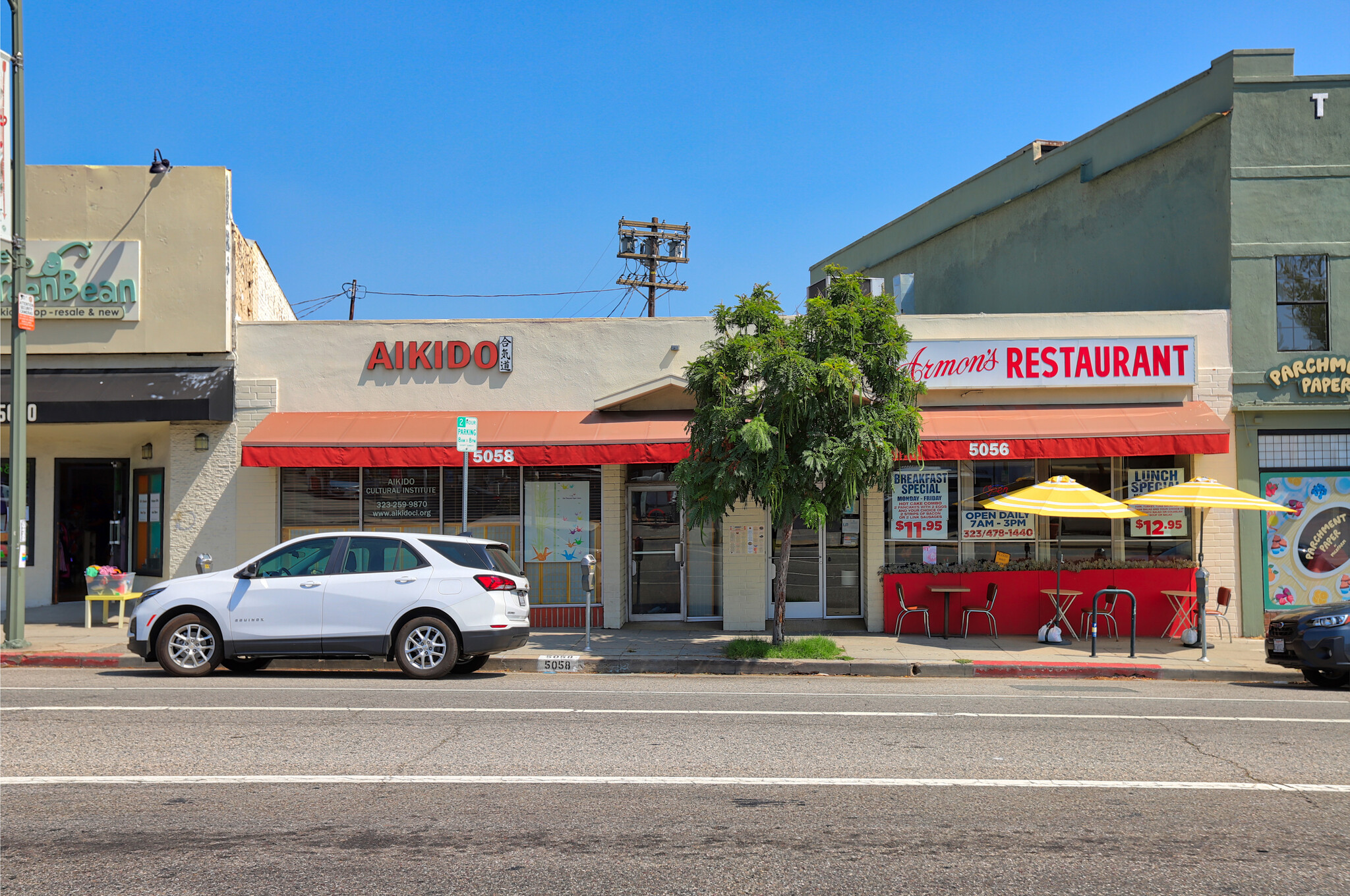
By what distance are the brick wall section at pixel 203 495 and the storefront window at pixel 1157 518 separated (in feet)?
45.0

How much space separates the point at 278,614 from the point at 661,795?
21.3ft

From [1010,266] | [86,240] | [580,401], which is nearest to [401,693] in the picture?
[580,401]

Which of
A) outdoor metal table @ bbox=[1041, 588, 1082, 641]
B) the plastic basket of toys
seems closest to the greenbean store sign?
the plastic basket of toys

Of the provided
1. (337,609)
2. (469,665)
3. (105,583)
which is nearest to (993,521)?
(469,665)

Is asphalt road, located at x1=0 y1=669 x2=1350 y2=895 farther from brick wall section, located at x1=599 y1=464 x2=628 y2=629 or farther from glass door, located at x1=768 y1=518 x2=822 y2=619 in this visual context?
glass door, located at x1=768 y1=518 x2=822 y2=619

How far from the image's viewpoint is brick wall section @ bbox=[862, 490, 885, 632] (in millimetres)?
15078

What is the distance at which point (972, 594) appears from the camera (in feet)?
49.1

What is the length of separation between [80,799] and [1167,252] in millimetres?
16842

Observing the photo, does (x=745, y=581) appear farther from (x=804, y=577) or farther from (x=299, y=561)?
(x=299, y=561)

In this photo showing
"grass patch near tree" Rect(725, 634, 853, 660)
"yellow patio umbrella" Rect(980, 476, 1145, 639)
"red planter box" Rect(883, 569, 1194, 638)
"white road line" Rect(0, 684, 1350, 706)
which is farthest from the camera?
"red planter box" Rect(883, 569, 1194, 638)

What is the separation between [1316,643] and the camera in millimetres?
11023

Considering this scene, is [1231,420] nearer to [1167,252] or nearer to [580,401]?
[1167,252]

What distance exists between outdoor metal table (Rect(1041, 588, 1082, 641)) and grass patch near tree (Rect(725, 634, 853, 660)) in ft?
12.1

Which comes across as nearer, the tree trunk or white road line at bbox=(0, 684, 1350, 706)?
white road line at bbox=(0, 684, 1350, 706)
